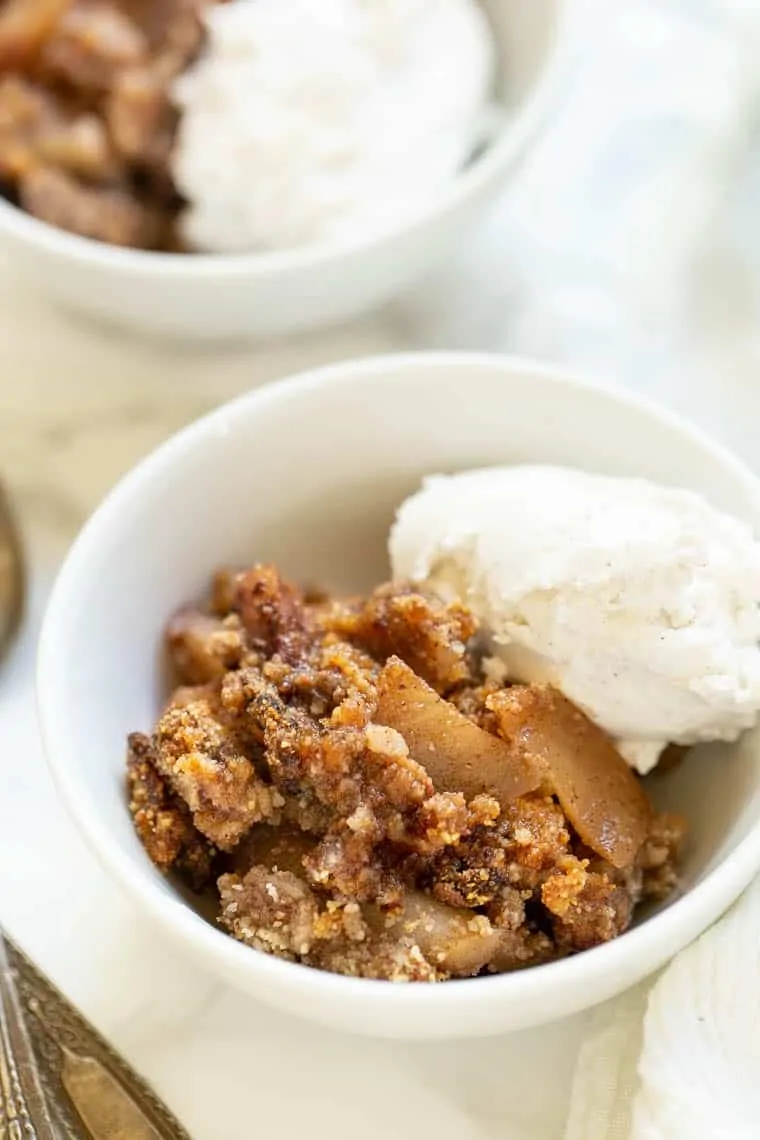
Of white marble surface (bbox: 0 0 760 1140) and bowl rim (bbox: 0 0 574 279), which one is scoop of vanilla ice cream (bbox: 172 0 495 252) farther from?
white marble surface (bbox: 0 0 760 1140)

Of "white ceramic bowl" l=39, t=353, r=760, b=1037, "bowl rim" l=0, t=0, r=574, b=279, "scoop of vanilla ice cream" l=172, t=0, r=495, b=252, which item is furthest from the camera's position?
"scoop of vanilla ice cream" l=172, t=0, r=495, b=252

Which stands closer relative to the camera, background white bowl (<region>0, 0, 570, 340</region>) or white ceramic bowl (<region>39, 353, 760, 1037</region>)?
white ceramic bowl (<region>39, 353, 760, 1037</region>)

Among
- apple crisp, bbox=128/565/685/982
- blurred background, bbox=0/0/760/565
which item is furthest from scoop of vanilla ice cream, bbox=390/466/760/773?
blurred background, bbox=0/0/760/565

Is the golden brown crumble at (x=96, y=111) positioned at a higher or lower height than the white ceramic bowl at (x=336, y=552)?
higher

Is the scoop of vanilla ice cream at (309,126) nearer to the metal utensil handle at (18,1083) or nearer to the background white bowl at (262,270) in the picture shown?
the background white bowl at (262,270)

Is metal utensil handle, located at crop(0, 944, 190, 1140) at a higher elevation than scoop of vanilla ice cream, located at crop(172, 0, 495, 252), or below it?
below

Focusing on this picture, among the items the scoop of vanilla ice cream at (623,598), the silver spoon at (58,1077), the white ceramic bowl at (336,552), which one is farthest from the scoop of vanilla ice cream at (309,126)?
the silver spoon at (58,1077)
